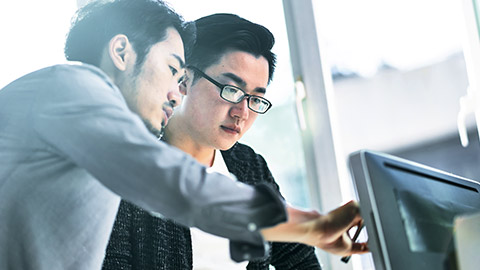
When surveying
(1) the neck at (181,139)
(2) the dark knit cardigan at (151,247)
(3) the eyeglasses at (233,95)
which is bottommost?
(2) the dark knit cardigan at (151,247)

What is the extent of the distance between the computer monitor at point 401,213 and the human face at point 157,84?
0.39 meters

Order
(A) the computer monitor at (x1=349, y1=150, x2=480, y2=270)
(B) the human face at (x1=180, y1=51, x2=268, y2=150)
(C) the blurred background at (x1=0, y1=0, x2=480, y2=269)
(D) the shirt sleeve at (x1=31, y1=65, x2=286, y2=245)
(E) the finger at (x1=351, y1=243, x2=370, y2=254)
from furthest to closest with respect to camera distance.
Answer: (C) the blurred background at (x1=0, y1=0, x2=480, y2=269), (B) the human face at (x1=180, y1=51, x2=268, y2=150), (E) the finger at (x1=351, y1=243, x2=370, y2=254), (A) the computer monitor at (x1=349, y1=150, x2=480, y2=270), (D) the shirt sleeve at (x1=31, y1=65, x2=286, y2=245)

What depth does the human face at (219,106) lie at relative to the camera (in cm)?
183

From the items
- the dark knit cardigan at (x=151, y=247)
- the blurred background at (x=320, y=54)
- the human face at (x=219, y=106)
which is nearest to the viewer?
the dark knit cardigan at (x=151, y=247)

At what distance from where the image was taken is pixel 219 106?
6.00ft

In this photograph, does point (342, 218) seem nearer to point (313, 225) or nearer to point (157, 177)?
point (313, 225)

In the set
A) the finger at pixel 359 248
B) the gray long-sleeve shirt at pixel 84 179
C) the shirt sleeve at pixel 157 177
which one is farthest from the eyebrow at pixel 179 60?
the finger at pixel 359 248

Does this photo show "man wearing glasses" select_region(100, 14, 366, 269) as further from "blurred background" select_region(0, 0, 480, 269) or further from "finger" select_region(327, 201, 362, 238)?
"finger" select_region(327, 201, 362, 238)

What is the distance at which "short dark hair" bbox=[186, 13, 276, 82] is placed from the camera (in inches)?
74.2

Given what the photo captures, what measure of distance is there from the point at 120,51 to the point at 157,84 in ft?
0.37

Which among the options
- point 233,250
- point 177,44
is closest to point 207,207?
point 233,250

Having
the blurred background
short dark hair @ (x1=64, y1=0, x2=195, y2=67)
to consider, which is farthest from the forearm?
the blurred background

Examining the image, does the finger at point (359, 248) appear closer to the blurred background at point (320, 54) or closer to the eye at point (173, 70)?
the eye at point (173, 70)

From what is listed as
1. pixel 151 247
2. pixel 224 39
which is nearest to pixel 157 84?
pixel 151 247
